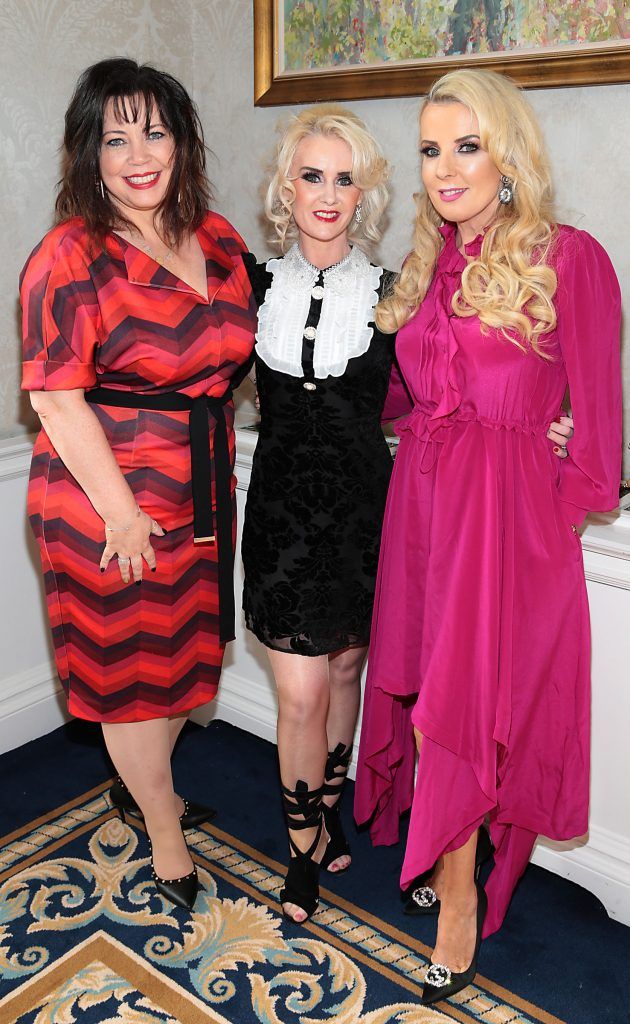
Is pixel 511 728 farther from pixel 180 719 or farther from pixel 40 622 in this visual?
pixel 40 622

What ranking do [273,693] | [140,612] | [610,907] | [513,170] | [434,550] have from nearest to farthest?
[513,170]
[434,550]
[140,612]
[610,907]
[273,693]

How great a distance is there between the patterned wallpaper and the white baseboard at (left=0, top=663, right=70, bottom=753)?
77cm

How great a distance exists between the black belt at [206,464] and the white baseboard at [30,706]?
1.00 metres

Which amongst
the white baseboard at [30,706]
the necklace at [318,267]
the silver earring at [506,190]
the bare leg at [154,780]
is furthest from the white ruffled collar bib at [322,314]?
the white baseboard at [30,706]

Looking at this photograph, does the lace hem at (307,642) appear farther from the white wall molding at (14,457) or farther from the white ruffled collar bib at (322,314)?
the white wall molding at (14,457)

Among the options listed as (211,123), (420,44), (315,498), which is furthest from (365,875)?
(211,123)

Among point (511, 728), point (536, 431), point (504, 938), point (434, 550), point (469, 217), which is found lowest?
point (504, 938)

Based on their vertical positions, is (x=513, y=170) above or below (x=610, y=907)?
above

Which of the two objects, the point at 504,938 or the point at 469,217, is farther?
the point at 504,938

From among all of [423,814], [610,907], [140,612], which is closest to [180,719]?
[140,612]

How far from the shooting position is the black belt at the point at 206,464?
6.25ft

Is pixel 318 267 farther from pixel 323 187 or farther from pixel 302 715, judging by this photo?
pixel 302 715

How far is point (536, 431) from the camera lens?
1806 mm

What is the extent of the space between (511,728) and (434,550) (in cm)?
41
